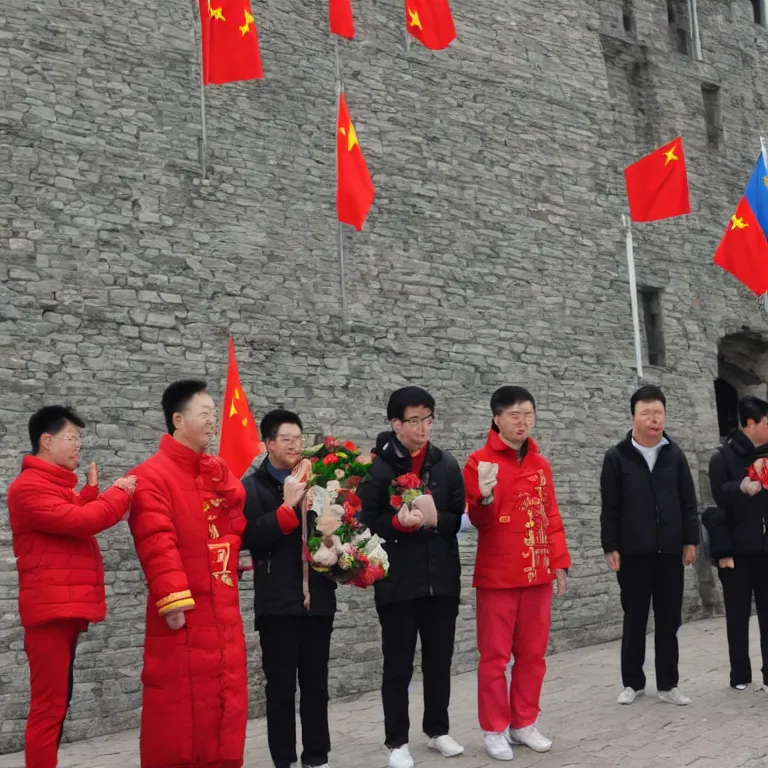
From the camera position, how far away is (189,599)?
13.0 ft

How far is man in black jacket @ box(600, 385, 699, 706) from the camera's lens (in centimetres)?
587

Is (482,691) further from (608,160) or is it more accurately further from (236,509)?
(608,160)

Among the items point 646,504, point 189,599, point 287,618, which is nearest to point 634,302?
point 646,504

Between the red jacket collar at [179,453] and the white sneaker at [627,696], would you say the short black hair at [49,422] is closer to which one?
the red jacket collar at [179,453]

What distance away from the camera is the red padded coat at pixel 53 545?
436cm

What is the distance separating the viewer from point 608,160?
11562 mm

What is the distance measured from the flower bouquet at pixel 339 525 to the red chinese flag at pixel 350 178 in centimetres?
436

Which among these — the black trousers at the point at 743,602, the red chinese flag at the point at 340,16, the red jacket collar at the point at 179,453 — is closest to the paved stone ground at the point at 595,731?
the black trousers at the point at 743,602

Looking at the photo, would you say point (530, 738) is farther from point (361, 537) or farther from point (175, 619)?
point (175, 619)

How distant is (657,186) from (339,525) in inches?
290

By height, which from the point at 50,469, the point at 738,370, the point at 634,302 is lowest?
the point at 50,469

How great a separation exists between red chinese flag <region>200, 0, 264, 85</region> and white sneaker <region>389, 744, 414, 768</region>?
542cm

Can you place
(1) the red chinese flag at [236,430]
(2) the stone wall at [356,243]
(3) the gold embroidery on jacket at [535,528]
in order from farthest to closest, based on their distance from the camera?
(1) the red chinese flag at [236,430]
(2) the stone wall at [356,243]
(3) the gold embroidery on jacket at [535,528]

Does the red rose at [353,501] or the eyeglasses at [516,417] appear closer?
the red rose at [353,501]
